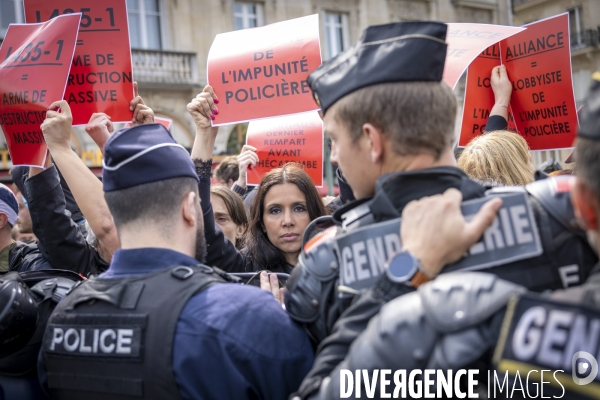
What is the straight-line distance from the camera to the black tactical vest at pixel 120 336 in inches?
69.1

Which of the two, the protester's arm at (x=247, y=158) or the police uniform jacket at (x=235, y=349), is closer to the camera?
the police uniform jacket at (x=235, y=349)

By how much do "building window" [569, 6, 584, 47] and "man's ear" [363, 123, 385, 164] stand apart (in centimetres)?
2590

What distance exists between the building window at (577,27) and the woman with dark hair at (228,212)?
78.4ft

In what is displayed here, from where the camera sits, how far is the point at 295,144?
4.75 meters

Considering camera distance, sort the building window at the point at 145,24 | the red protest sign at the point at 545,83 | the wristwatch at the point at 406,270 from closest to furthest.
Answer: the wristwatch at the point at 406,270 → the red protest sign at the point at 545,83 → the building window at the point at 145,24

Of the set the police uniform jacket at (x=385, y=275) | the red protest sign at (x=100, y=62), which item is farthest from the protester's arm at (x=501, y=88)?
the police uniform jacket at (x=385, y=275)

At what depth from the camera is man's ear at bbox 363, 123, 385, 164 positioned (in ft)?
5.18

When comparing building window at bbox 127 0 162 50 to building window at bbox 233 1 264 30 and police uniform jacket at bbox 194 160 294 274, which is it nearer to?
building window at bbox 233 1 264 30

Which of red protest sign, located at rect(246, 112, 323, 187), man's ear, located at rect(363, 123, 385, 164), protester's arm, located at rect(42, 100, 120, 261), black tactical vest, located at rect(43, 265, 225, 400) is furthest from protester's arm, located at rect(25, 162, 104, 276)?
red protest sign, located at rect(246, 112, 323, 187)

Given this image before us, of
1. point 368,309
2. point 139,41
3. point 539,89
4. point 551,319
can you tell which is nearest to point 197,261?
point 368,309

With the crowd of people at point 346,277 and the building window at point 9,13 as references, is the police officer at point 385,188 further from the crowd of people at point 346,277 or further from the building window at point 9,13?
the building window at point 9,13

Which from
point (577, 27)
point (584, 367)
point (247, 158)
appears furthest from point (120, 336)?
point (577, 27)

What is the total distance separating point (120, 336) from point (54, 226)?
1.24 metres

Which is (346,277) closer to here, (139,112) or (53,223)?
(53,223)
